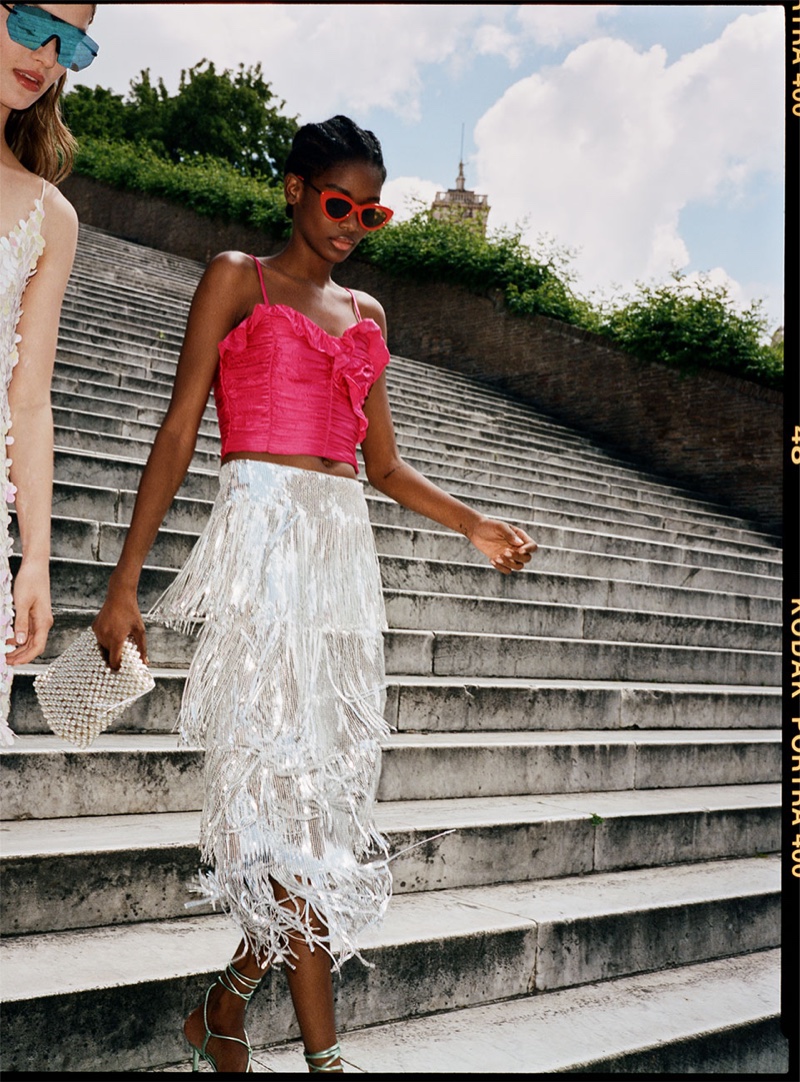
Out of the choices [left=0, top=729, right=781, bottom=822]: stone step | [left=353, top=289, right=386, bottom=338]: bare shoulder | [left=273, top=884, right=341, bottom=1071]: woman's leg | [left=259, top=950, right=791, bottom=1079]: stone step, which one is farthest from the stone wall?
[left=273, top=884, right=341, bottom=1071]: woman's leg

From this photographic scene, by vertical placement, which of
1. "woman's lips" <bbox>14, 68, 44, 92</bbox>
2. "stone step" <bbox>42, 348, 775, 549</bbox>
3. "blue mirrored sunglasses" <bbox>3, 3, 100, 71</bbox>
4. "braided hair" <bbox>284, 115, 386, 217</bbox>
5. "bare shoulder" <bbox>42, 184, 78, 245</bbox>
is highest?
"stone step" <bbox>42, 348, 775, 549</bbox>

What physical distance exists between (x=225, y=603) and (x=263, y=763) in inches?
13.1

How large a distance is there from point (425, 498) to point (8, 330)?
1077 millimetres

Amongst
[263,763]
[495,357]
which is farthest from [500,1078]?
[495,357]

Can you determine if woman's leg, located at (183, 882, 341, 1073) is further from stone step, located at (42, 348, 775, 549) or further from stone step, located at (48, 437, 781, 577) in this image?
stone step, located at (42, 348, 775, 549)

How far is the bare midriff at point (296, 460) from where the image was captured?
2.11 meters

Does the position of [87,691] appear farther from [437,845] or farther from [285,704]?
[437,845]

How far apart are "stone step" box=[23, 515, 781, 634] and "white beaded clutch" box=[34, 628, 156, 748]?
2327 millimetres

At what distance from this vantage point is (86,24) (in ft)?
5.54

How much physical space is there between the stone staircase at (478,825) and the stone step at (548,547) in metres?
0.02

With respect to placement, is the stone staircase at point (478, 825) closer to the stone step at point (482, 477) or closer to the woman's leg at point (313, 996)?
the stone step at point (482, 477)

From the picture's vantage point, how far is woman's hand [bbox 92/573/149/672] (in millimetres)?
1987

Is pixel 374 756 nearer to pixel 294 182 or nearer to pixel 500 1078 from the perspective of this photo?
pixel 500 1078

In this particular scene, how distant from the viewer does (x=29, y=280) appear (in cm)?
171
